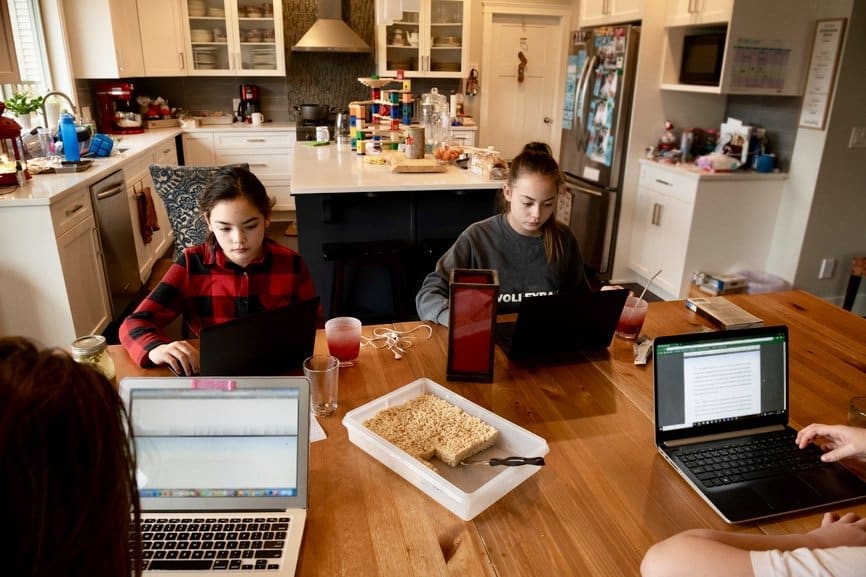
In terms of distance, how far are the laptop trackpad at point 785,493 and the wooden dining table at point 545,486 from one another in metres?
0.02

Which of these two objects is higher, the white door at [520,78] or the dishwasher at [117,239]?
the white door at [520,78]

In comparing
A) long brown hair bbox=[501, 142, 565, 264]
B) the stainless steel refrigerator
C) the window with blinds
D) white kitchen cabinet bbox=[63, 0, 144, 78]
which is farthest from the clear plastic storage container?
white kitchen cabinet bbox=[63, 0, 144, 78]

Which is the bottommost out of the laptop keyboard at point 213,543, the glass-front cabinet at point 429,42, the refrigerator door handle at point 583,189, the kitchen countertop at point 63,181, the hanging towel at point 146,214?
the hanging towel at point 146,214

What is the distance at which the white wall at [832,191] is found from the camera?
3260 millimetres

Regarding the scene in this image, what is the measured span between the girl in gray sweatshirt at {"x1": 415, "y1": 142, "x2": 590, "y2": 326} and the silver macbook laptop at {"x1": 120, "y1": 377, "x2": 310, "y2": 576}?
981 millimetres

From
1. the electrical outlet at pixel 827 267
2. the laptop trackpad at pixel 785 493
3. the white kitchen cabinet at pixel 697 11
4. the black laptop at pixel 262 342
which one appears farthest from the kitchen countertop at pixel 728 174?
the black laptop at pixel 262 342

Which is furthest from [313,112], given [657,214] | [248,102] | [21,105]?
[657,214]

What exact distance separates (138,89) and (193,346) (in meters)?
5.24

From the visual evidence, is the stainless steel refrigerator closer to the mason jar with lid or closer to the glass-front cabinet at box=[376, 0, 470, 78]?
the glass-front cabinet at box=[376, 0, 470, 78]

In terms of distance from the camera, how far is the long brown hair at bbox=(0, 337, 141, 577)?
0.45 metres

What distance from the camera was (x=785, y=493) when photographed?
1.01m

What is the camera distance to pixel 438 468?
41.2 inches

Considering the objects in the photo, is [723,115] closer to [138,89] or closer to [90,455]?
[90,455]

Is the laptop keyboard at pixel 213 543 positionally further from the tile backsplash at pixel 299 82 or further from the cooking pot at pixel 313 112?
the tile backsplash at pixel 299 82
